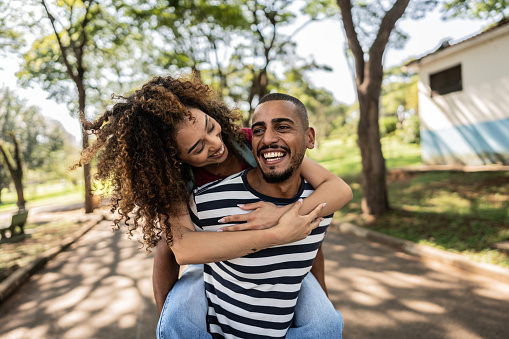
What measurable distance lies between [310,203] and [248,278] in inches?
22.1

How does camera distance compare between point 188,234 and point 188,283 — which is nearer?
point 188,234

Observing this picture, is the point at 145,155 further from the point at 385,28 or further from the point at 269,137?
the point at 385,28

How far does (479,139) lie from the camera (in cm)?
1173

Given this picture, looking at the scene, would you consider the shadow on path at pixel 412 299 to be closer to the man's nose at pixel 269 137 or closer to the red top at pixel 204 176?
the red top at pixel 204 176

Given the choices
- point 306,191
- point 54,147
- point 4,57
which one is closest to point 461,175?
point 306,191

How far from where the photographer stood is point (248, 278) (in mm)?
1874

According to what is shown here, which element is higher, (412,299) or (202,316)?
(202,316)

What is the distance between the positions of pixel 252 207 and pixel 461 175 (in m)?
9.78

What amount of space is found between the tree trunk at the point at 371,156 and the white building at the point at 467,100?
6533 mm

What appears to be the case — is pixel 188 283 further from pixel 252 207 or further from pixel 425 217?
pixel 425 217

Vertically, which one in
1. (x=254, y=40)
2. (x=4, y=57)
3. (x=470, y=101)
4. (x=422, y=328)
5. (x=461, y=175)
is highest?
(x=254, y=40)

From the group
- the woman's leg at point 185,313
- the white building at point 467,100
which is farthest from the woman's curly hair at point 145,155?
the white building at point 467,100

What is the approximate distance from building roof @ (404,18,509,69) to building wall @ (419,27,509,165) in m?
0.06

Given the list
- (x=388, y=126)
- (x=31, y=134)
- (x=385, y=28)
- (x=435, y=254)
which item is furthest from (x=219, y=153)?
(x=31, y=134)
